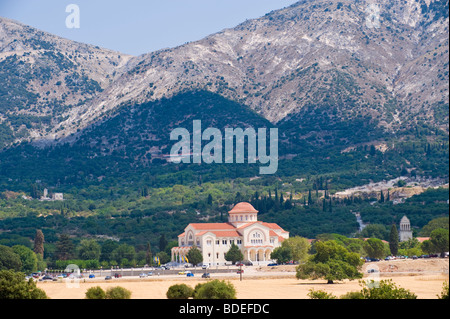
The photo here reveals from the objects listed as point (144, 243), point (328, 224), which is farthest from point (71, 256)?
point (328, 224)

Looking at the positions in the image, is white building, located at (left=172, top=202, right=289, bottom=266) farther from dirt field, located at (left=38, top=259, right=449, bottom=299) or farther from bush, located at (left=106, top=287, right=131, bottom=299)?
bush, located at (left=106, top=287, right=131, bottom=299)

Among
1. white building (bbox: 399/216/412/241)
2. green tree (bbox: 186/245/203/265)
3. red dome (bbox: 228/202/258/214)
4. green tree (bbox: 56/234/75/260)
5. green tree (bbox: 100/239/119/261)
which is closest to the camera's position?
green tree (bbox: 186/245/203/265)

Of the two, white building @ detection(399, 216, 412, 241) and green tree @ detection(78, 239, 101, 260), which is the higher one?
white building @ detection(399, 216, 412, 241)

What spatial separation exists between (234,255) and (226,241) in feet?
21.5

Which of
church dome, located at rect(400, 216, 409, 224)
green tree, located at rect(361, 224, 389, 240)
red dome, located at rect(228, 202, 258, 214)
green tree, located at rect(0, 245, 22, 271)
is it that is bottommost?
green tree, located at rect(0, 245, 22, 271)

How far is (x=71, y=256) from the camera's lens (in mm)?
165750

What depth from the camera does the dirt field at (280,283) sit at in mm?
93125

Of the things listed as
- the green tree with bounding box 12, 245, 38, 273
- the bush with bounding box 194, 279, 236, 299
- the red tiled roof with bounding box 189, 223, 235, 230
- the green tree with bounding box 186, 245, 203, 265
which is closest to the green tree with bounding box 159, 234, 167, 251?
the red tiled roof with bounding box 189, 223, 235, 230

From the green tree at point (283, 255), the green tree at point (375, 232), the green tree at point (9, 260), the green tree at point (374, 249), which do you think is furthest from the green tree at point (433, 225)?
the green tree at point (9, 260)

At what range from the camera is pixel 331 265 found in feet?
368

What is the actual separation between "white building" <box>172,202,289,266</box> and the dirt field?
21623 mm

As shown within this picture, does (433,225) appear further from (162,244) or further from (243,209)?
(162,244)

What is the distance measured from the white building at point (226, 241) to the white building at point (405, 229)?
28900 millimetres

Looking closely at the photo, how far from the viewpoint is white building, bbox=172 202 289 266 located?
6619 inches
